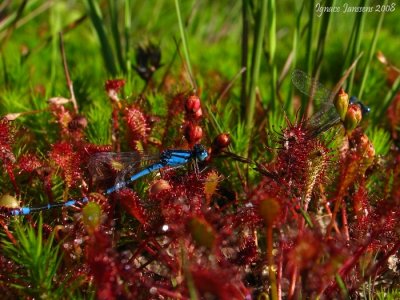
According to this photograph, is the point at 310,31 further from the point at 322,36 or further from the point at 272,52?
the point at 272,52

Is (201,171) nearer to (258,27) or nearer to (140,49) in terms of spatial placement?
(258,27)

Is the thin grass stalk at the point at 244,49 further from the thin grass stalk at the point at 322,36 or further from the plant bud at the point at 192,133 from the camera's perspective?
the plant bud at the point at 192,133

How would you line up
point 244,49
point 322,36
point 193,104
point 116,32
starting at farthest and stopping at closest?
1. point 116,32
2. point 244,49
3. point 322,36
4. point 193,104

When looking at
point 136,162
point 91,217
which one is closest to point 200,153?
point 136,162

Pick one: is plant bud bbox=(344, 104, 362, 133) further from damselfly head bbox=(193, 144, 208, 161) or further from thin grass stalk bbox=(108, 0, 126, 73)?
thin grass stalk bbox=(108, 0, 126, 73)

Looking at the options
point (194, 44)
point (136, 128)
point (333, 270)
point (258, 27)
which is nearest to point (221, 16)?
point (194, 44)

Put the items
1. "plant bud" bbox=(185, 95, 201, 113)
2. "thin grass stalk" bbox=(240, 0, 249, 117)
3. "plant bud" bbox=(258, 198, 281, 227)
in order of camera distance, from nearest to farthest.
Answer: "plant bud" bbox=(258, 198, 281, 227) → "plant bud" bbox=(185, 95, 201, 113) → "thin grass stalk" bbox=(240, 0, 249, 117)

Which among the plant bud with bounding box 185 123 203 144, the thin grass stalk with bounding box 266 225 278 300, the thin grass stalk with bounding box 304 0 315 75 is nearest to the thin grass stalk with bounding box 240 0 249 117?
the thin grass stalk with bounding box 304 0 315 75
